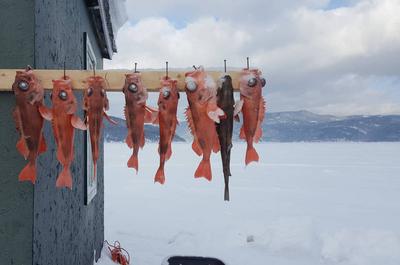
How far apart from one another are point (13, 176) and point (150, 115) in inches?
54.3

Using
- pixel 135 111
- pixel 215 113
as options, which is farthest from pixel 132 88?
pixel 215 113

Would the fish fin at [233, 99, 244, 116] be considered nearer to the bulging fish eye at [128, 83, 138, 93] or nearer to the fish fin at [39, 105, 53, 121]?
the bulging fish eye at [128, 83, 138, 93]

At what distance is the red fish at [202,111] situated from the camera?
201cm

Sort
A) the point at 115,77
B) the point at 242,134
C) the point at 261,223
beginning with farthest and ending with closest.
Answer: the point at 261,223 → the point at 115,77 → the point at 242,134

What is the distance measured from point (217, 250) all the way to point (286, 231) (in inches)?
84.3

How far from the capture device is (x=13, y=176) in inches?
112

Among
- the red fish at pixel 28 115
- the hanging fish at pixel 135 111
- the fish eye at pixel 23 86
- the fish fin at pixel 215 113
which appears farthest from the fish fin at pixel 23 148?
the fish fin at pixel 215 113

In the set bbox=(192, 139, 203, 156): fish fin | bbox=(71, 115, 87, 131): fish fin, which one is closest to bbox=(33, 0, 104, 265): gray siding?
bbox=(71, 115, 87, 131): fish fin

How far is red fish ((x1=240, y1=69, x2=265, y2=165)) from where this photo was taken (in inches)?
81.4

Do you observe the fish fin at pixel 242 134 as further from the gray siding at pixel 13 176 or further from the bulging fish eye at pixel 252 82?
the gray siding at pixel 13 176

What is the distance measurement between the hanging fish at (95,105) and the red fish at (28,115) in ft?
0.87

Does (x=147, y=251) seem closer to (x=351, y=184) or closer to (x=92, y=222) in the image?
(x=92, y=222)

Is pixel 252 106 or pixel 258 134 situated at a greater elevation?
pixel 252 106

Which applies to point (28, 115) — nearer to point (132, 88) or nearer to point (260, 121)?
point (132, 88)
